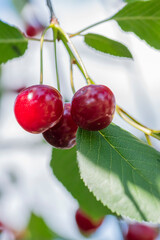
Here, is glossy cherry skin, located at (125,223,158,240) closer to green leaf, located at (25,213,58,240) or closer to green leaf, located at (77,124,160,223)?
green leaf, located at (25,213,58,240)

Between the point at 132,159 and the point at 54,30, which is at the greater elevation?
the point at 54,30

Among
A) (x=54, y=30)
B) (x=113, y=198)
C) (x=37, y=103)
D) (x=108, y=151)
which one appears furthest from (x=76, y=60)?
(x=113, y=198)

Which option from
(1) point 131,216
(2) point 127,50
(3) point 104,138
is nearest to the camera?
(1) point 131,216

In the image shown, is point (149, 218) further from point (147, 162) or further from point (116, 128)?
point (116, 128)

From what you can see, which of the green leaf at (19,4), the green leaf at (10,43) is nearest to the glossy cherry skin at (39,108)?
the green leaf at (10,43)

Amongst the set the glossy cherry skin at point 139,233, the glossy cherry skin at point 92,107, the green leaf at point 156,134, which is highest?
the glossy cherry skin at point 92,107

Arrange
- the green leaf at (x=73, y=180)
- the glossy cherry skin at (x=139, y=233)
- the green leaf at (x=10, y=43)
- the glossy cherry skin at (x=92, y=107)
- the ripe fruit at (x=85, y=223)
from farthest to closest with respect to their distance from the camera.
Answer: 1. the ripe fruit at (x=85, y=223)
2. the glossy cherry skin at (x=139, y=233)
3. the green leaf at (x=73, y=180)
4. the green leaf at (x=10, y=43)
5. the glossy cherry skin at (x=92, y=107)

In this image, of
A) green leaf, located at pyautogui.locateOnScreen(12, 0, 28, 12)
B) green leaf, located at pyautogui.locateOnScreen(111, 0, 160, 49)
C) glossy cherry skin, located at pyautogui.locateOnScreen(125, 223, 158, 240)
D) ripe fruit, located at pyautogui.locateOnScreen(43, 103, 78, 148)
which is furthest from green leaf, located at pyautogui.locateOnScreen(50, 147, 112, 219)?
green leaf, located at pyautogui.locateOnScreen(12, 0, 28, 12)

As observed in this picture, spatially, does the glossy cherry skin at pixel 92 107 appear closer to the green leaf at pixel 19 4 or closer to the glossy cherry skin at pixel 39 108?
the glossy cherry skin at pixel 39 108
